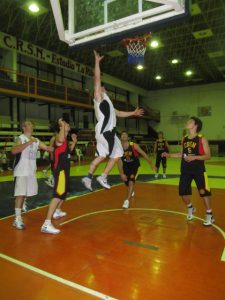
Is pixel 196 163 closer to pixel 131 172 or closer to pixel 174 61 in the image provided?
pixel 131 172

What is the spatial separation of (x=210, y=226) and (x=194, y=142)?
153cm

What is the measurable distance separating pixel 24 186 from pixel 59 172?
75 centimetres

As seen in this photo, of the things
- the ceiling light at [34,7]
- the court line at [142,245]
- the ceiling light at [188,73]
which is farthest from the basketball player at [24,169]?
the ceiling light at [188,73]

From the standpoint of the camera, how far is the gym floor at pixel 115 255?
117 inches

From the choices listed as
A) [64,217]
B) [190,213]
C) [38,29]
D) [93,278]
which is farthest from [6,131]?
[93,278]

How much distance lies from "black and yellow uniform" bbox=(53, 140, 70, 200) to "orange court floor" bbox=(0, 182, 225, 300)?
0.71 meters

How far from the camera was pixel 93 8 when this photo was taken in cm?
582

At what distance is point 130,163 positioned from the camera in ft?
22.0

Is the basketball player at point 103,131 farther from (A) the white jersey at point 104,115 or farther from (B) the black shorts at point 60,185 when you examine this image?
(B) the black shorts at point 60,185

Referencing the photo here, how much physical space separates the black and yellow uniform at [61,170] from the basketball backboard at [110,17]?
2234 millimetres

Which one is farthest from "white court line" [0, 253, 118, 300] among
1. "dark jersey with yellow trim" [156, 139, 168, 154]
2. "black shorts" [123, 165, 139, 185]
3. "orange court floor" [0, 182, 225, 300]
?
"dark jersey with yellow trim" [156, 139, 168, 154]

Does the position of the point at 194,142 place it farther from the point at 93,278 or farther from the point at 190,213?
the point at 93,278

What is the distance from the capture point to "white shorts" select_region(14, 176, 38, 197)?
5.10 metres

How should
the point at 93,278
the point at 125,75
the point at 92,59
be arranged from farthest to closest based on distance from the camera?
the point at 125,75
the point at 92,59
the point at 93,278
